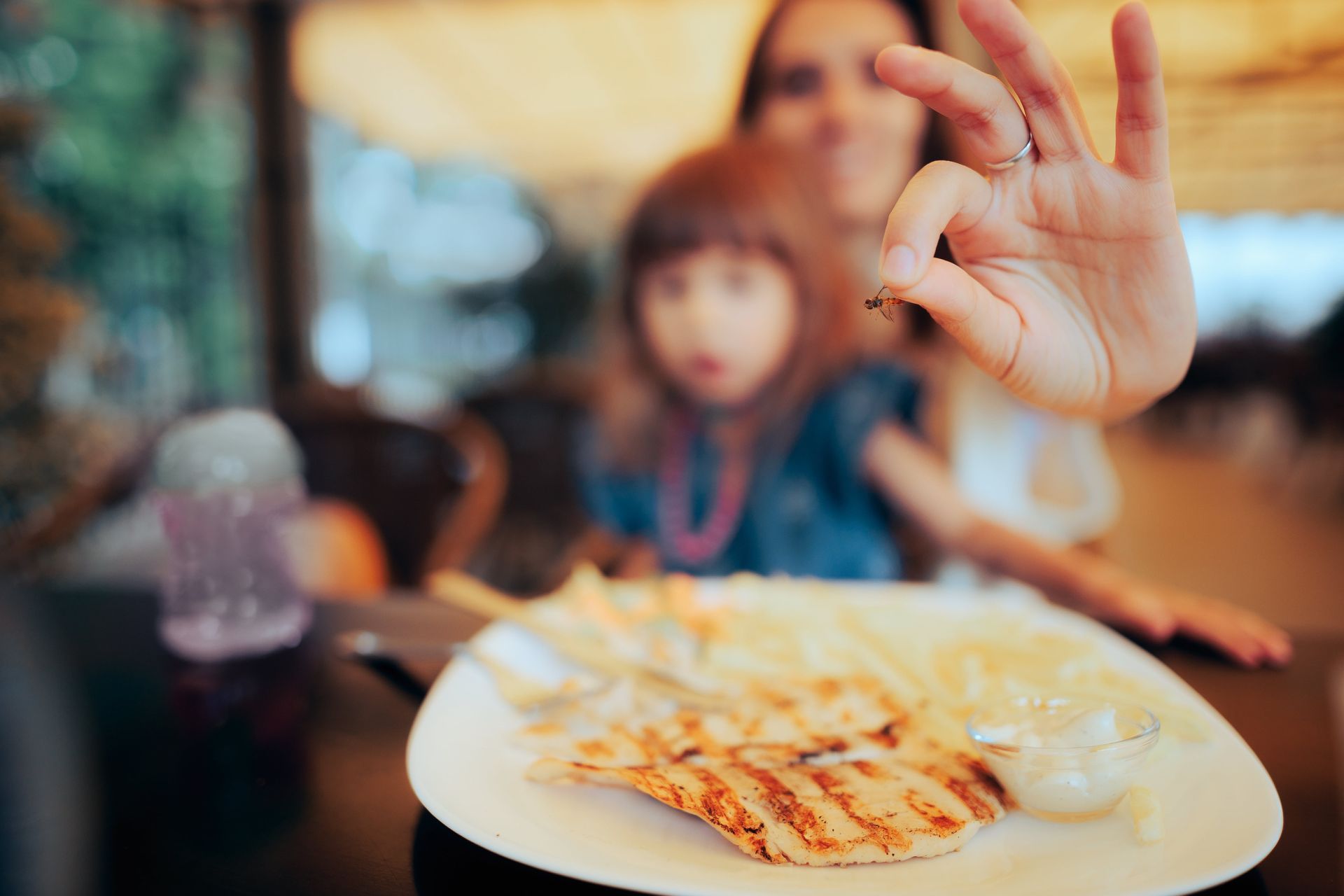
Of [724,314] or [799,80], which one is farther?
[799,80]

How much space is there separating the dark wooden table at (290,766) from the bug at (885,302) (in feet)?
1.03

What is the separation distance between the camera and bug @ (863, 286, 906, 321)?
0.37 meters

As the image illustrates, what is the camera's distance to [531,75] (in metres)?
4.41

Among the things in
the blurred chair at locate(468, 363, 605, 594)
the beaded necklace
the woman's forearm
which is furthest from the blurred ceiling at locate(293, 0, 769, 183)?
the woman's forearm

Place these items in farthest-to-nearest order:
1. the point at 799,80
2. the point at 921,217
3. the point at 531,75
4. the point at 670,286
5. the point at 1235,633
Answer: the point at 531,75 → the point at 799,80 → the point at 670,286 → the point at 1235,633 → the point at 921,217

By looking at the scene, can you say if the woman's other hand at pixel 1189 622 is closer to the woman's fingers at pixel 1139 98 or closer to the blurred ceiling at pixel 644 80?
the blurred ceiling at pixel 644 80

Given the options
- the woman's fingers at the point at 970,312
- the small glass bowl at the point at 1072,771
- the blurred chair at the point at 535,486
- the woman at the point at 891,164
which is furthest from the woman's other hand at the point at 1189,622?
the blurred chair at the point at 535,486

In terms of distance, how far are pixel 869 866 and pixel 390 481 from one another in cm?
154

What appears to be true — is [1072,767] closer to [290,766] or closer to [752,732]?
[752,732]

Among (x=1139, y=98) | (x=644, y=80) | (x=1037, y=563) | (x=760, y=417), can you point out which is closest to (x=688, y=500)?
(x=760, y=417)

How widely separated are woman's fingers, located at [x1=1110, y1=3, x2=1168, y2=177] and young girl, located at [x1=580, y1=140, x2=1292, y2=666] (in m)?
0.59

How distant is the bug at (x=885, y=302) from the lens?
366 mm

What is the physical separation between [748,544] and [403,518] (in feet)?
2.66

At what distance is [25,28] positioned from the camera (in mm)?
2078
